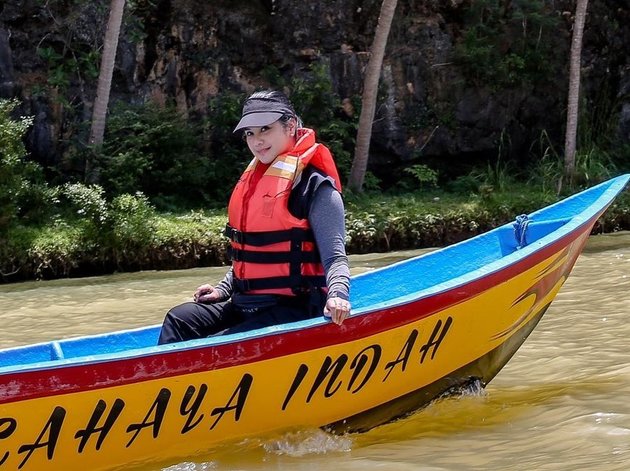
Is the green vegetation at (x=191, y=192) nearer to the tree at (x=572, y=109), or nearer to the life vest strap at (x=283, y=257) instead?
the tree at (x=572, y=109)

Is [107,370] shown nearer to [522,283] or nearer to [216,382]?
[216,382]

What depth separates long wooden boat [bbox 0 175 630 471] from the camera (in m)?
2.90

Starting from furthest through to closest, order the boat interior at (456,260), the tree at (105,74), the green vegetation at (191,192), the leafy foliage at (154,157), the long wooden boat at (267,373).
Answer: the leafy foliage at (154,157) → the tree at (105,74) → the green vegetation at (191,192) → the boat interior at (456,260) → the long wooden boat at (267,373)

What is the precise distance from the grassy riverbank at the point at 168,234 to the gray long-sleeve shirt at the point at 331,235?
7.67m

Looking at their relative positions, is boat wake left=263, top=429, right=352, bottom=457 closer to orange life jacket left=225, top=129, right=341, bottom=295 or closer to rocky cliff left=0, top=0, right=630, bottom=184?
orange life jacket left=225, top=129, right=341, bottom=295

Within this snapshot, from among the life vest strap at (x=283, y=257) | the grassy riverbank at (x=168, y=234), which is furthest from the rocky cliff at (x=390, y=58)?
the life vest strap at (x=283, y=257)

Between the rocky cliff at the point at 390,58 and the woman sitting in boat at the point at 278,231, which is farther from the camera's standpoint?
the rocky cliff at the point at 390,58

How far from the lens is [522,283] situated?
3.91 metres

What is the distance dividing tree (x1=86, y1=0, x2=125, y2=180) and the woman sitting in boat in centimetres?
903

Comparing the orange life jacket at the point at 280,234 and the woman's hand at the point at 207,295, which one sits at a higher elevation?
the orange life jacket at the point at 280,234

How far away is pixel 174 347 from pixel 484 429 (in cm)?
149

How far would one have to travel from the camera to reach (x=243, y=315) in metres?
3.53

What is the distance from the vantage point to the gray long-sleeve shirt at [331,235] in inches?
125

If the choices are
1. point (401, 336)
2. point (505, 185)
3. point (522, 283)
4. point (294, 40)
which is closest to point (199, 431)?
point (401, 336)
